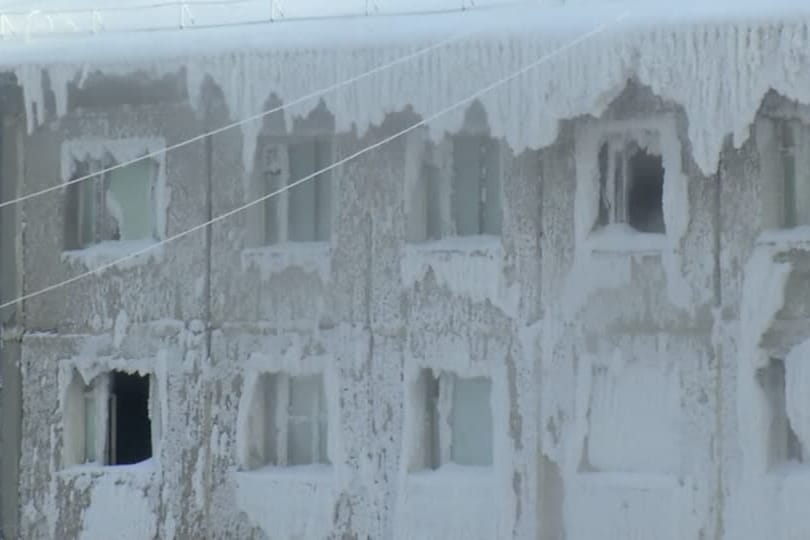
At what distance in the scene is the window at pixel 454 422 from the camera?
16250 millimetres

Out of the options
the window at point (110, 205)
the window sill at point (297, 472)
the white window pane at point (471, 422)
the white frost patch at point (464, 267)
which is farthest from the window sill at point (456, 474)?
the window at point (110, 205)

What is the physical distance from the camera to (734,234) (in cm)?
1511

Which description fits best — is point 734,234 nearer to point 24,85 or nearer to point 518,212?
point 518,212

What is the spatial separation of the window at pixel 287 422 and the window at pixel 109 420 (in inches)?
48.8

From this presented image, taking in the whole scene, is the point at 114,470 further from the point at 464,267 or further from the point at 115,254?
the point at 464,267

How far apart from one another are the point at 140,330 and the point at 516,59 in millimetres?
4883

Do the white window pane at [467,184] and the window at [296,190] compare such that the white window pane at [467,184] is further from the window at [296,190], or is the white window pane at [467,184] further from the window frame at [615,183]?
the window at [296,190]

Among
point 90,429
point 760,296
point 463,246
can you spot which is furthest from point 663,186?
point 90,429

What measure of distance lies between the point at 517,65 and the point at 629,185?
5.16 ft

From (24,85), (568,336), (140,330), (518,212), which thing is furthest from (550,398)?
(24,85)

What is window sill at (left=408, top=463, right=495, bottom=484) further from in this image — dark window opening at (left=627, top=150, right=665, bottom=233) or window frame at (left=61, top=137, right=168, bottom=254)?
window frame at (left=61, top=137, right=168, bottom=254)

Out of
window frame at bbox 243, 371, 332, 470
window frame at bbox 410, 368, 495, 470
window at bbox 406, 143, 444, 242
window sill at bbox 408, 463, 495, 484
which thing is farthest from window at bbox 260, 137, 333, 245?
window sill at bbox 408, 463, 495, 484

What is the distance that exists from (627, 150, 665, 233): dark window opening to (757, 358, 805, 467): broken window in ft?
5.58

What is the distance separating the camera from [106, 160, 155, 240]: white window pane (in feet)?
58.2
